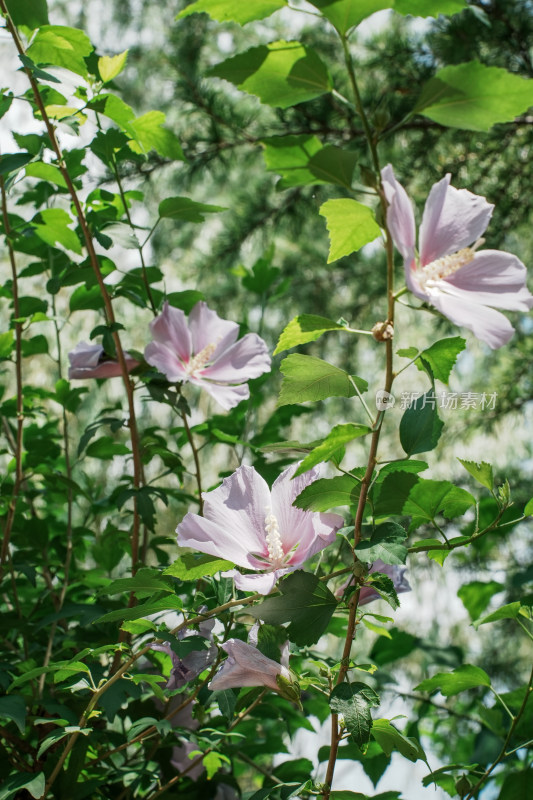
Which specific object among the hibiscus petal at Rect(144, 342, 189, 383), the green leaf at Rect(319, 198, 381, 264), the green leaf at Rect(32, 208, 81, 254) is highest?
the green leaf at Rect(319, 198, 381, 264)

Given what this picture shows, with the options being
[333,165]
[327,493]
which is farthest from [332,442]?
[333,165]

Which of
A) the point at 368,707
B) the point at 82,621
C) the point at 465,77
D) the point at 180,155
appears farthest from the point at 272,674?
the point at 180,155

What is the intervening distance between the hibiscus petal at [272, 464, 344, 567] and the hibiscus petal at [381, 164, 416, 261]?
16cm

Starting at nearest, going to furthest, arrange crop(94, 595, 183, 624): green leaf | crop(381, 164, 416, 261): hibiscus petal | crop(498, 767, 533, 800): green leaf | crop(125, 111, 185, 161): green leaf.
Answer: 1. crop(381, 164, 416, 261): hibiscus petal
2. crop(94, 595, 183, 624): green leaf
3. crop(498, 767, 533, 800): green leaf
4. crop(125, 111, 185, 161): green leaf

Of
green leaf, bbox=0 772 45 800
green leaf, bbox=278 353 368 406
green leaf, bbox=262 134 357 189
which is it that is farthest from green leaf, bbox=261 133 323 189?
green leaf, bbox=0 772 45 800

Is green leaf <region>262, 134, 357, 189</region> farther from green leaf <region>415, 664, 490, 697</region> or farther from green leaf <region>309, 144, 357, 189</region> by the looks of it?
green leaf <region>415, 664, 490, 697</region>

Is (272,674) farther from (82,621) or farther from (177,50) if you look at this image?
(177,50)

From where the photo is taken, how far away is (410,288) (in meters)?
0.42

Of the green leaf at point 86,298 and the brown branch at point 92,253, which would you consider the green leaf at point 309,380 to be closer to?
the brown branch at point 92,253

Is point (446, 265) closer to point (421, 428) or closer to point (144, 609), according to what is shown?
point (421, 428)

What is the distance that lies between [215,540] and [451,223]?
24 centimetres

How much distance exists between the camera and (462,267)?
19.4 inches

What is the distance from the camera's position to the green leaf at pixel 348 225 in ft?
1.50

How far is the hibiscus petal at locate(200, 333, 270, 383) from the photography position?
2.60 ft
